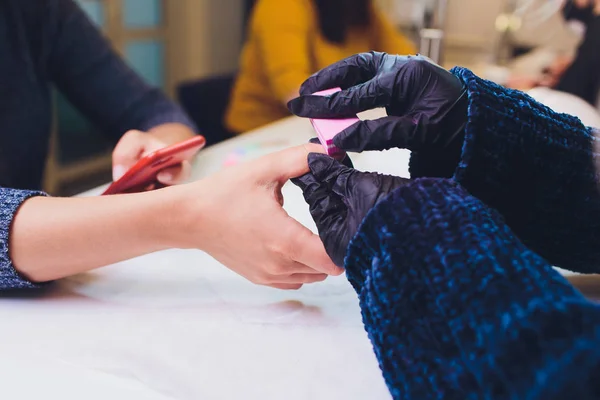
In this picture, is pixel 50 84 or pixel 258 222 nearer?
pixel 258 222

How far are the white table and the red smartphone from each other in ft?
0.28

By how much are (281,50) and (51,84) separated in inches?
25.1

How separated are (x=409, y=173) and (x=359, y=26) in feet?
3.95

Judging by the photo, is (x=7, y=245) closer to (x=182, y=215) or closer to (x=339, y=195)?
(x=182, y=215)

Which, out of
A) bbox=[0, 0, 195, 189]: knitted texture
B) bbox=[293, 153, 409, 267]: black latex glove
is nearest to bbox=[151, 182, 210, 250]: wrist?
bbox=[293, 153, 409, 267]: black latex glove

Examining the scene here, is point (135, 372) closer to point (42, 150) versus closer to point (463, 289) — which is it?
point (463, 289)

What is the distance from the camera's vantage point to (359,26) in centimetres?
153

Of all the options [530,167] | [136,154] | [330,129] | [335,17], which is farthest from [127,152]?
[335,17]

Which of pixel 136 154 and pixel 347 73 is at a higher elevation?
pixel 347 73

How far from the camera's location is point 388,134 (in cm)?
39

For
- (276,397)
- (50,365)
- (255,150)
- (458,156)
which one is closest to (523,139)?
(458,156)

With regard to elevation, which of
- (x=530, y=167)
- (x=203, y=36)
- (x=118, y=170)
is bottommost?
(x=203, y=36)

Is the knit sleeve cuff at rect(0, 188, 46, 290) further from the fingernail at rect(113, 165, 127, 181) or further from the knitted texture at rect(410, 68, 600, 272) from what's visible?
the knitted texture at rect(410, 68, 600, 272)

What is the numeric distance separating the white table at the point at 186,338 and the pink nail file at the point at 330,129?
4cm
